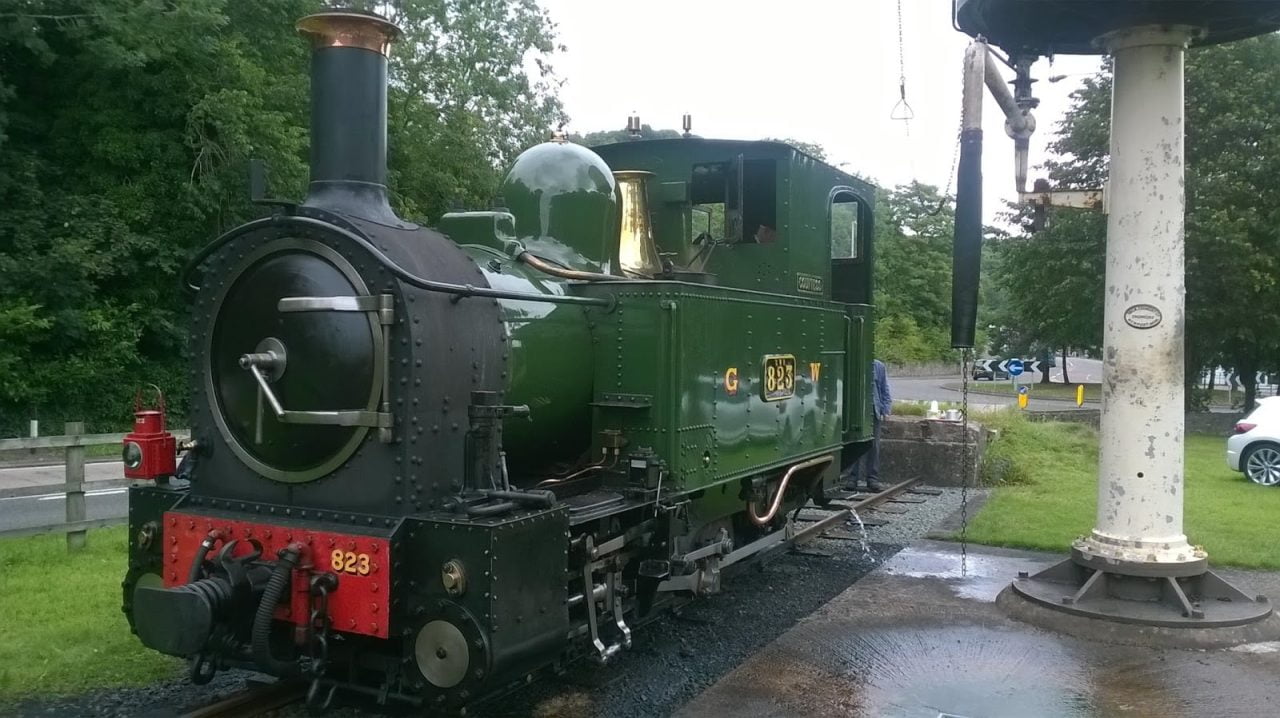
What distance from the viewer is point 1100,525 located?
20.0 ft

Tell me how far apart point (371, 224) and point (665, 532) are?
7.74 feet

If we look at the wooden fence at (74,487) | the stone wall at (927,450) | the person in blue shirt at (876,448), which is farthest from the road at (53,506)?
the stone wall at (927,450)

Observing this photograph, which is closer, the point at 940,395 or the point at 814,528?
the point at 814,528

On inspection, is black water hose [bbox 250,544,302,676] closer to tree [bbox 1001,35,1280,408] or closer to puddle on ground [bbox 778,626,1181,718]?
puddle on ground [bbox 778,626,1181,718]

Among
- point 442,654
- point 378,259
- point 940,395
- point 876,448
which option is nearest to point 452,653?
point 442,654

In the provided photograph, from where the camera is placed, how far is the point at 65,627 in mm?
5750

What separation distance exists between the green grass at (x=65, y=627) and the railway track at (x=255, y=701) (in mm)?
782

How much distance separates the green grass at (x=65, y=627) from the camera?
16.4 ft

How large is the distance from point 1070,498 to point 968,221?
687cm

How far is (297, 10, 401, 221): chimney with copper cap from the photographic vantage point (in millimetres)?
4277

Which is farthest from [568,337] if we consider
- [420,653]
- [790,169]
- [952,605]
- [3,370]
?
[3,370]

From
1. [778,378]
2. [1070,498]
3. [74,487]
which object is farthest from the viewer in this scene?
[1070,498]

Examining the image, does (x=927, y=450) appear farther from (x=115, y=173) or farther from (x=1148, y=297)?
(x=115, y=173)

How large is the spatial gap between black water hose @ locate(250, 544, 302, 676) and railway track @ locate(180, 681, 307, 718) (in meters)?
0.59
